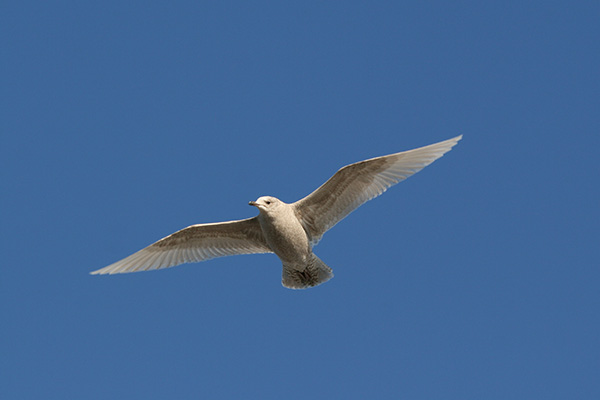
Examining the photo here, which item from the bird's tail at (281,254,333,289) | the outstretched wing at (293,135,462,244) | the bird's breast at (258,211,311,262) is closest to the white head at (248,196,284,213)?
the bird's breast at (258,211,311,262)

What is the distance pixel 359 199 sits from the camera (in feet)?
53.6

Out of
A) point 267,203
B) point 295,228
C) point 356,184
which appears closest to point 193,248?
point 267,203

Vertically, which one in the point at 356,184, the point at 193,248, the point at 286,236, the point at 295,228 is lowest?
the point at 286,236

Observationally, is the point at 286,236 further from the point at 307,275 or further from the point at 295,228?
the point at 307,275

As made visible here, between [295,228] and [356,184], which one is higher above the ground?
[356,184]

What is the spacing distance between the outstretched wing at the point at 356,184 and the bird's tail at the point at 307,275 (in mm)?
713

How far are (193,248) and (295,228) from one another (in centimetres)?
276

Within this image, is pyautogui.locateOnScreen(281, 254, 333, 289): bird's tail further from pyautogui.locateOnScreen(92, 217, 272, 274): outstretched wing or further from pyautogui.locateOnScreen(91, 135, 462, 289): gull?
pyautogui.locateOnScreen(92, 217, 272, 274): outstretched wing

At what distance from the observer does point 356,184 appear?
16.3 metres

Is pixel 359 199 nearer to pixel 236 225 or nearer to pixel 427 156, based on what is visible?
pixel 427 156

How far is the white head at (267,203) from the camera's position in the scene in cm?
1571

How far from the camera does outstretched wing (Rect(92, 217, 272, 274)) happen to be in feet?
56.5

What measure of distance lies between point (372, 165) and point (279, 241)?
2.44m

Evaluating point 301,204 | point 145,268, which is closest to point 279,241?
point 301,204
